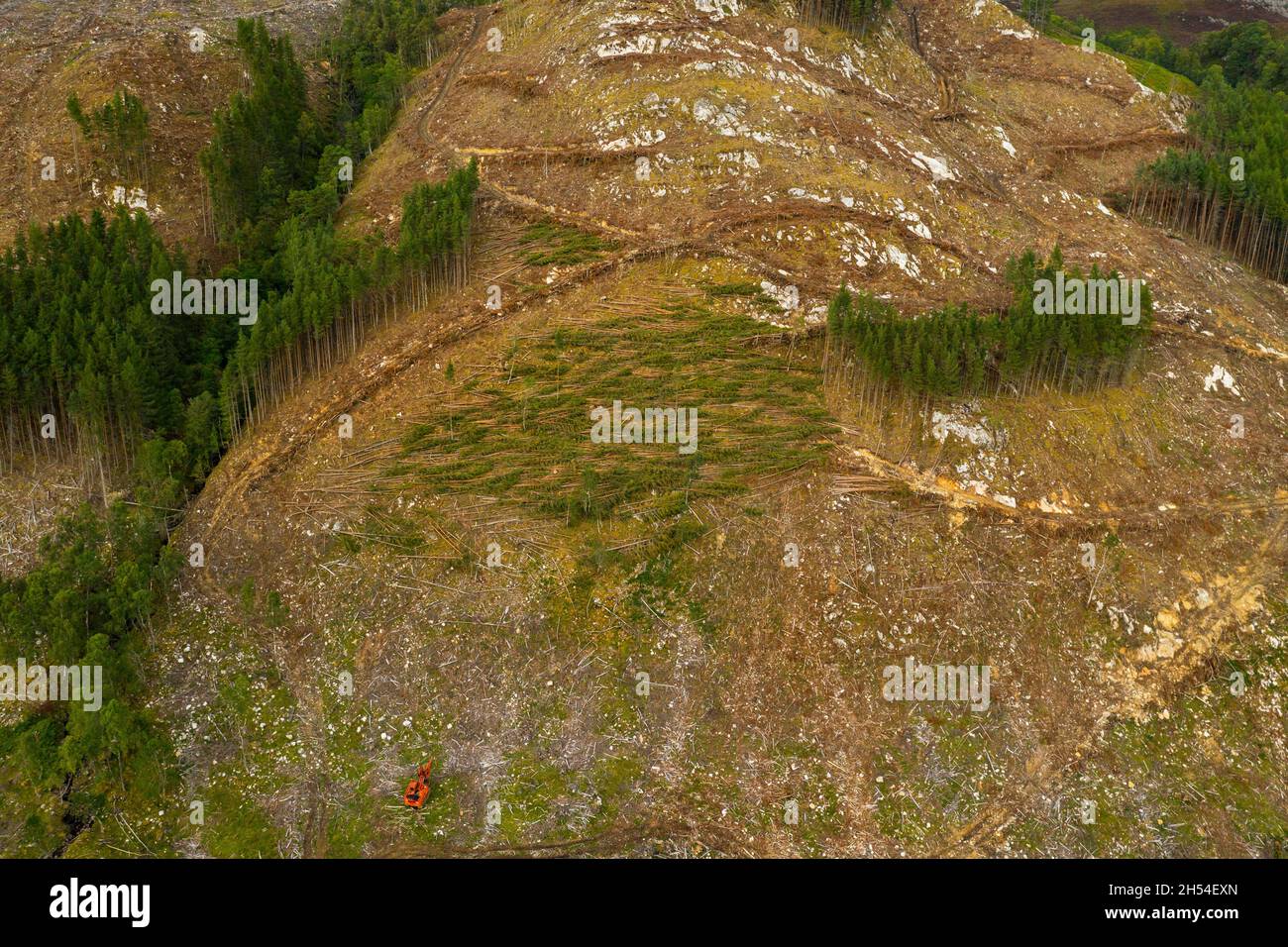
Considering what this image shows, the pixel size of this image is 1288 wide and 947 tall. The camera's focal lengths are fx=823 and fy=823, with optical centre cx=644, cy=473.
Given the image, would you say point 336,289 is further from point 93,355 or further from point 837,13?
point 837,13

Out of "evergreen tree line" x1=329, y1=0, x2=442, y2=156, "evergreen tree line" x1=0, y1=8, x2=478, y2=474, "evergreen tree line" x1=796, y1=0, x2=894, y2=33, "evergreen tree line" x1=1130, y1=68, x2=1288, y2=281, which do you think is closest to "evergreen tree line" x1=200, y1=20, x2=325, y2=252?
"evergreen tree line" x1=0, y1=8, x2=478, y2=474

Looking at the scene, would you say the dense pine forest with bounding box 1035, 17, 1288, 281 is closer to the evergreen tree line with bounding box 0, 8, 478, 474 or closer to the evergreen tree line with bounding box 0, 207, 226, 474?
the evergreen tree line with bounding box 0, 8, 478, 474

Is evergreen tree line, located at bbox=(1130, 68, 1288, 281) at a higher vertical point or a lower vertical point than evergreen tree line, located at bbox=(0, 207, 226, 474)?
higher

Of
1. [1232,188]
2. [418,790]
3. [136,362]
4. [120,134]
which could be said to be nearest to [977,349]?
[1232,188]

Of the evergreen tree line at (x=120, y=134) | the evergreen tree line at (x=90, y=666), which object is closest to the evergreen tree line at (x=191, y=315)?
the evergreen tree line at (x=120, y=134)

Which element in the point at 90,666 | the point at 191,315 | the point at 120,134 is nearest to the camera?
the point at 90,666

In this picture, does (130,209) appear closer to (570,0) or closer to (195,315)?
(195,315)

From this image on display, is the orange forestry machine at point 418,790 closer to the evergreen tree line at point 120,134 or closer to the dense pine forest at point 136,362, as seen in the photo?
the dense pine forest at point 136,362
